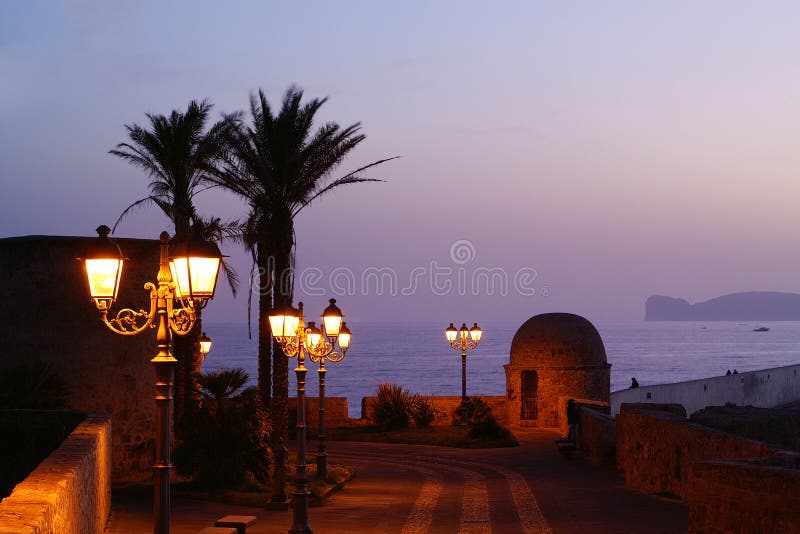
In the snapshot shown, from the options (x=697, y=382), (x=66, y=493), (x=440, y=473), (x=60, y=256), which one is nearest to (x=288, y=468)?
(x=440, y=473)

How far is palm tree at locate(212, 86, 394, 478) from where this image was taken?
27.8 meters

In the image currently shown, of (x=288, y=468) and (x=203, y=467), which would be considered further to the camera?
(x=288, y=468)

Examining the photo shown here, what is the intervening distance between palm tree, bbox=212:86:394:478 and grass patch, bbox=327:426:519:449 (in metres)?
9.29

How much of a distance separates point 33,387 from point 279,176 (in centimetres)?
934

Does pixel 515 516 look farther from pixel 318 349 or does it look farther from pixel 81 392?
pixel 81 392

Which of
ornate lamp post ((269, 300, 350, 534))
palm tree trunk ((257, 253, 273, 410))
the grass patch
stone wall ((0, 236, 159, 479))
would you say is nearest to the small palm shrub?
the grass patch

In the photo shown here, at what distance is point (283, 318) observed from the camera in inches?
731

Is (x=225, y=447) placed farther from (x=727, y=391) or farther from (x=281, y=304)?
(x=727, y=391)

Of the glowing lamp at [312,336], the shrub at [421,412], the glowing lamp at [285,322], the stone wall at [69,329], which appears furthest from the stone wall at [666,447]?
the shrub at [421,412]

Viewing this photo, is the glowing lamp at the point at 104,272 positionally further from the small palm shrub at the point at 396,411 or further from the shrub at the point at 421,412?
the shrub at the point at 421,412

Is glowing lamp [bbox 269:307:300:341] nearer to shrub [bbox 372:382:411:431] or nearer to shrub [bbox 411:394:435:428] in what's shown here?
shrub [bbox 372:382:411:431]

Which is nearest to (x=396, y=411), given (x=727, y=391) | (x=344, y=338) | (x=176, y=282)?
(x=727, y=391)

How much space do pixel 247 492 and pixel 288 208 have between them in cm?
917

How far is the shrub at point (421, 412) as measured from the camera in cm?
4059
